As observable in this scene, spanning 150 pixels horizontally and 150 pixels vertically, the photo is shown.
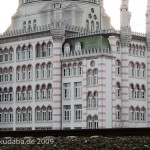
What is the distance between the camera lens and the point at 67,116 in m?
77.9

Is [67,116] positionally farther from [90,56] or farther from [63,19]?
[63,19]

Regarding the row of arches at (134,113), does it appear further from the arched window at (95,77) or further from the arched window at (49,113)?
the arched window at (49,113)

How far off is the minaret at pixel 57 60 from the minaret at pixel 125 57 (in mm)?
7537

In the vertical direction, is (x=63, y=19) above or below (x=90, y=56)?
above

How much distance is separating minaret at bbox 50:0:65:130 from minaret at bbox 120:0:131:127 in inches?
297

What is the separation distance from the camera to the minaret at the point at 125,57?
76.9 m

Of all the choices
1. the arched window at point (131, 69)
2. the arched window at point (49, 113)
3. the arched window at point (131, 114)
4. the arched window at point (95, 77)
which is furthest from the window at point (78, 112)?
the arched window at point (131, 69)

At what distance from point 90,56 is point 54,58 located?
220 inches

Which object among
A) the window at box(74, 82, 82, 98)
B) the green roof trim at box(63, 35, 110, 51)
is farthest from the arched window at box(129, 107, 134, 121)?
the green roof trim at box(63, 35, 110, 51)

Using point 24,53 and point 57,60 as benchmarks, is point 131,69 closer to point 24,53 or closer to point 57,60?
point 57,60

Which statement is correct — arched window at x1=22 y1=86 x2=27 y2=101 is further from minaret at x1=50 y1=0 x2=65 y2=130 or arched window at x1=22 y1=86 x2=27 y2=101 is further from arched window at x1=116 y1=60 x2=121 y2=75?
arched window at x1=116 y1=60 x2=121 y2=75

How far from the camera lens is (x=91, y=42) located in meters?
77.1

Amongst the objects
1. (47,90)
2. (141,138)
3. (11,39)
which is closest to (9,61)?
(11,39)

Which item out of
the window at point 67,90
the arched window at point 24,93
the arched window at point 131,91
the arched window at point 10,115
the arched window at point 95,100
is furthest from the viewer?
the arched window at point 10,115
